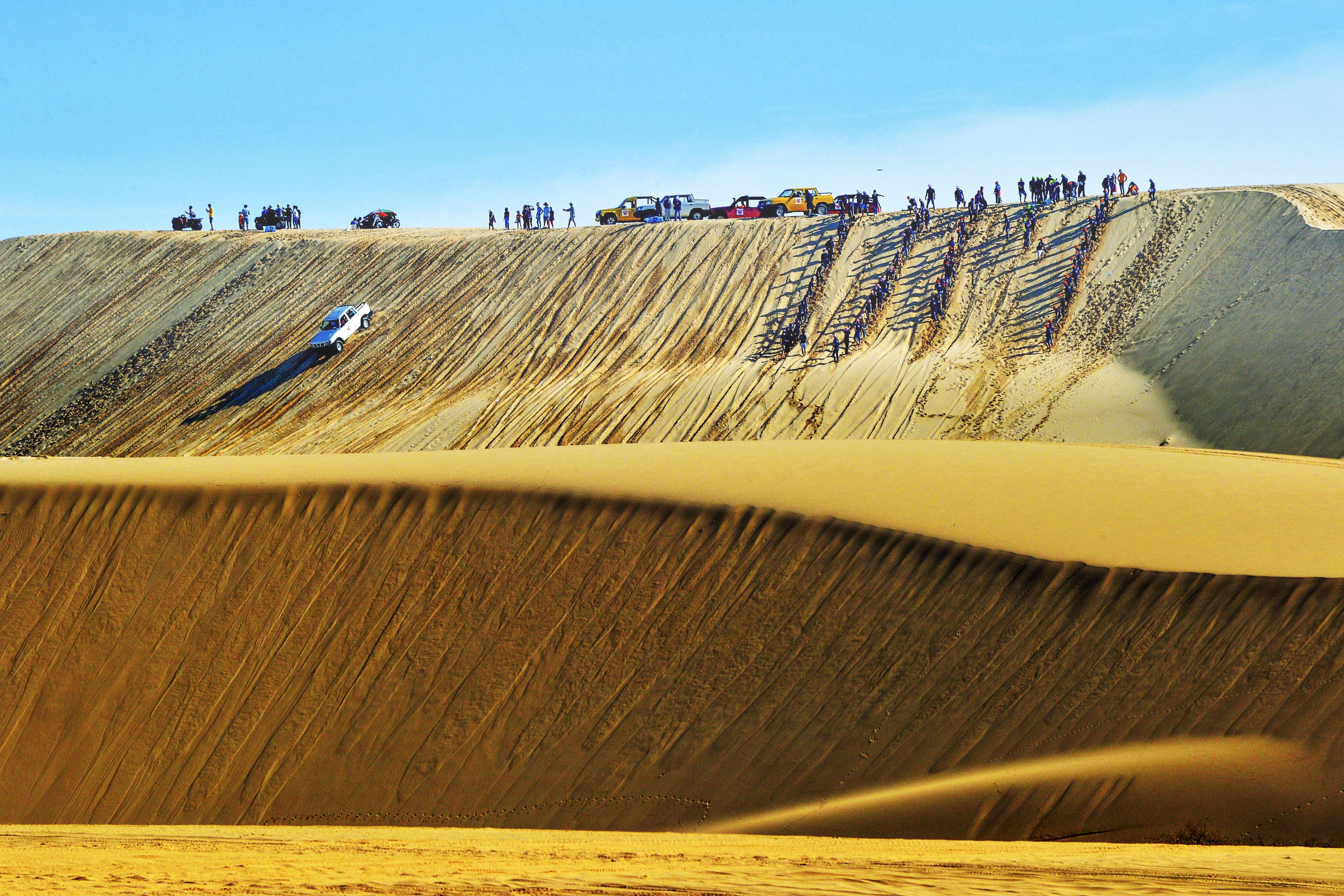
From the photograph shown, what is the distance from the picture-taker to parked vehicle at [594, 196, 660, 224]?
4369cm

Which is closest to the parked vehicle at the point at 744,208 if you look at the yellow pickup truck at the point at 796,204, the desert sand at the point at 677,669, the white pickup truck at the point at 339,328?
the yellow pickup truck at the point at 796,204

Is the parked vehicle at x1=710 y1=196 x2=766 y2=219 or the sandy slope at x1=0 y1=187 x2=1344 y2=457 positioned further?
the parked vehicle at x1=710 y1=196 x2=766 y2=219

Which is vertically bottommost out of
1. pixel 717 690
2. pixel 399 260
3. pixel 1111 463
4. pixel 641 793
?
pixel 641 793

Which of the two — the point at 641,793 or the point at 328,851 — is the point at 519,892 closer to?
the point at 328,851

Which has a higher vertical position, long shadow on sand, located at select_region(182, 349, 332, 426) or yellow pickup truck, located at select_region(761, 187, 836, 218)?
yellow pickup truck, located at select_region(761, 187, 836, 218)

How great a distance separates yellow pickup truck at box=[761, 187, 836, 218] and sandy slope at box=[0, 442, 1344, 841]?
27.0 m

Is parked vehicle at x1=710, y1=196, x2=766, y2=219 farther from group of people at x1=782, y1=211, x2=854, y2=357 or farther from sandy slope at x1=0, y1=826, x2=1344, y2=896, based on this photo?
sandy slope at x1=0, y1=826, x2=1344, y2=896

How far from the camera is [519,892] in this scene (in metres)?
6.48

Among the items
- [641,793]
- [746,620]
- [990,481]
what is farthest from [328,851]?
[990,481]

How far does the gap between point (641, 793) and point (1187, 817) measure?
4.93 metres

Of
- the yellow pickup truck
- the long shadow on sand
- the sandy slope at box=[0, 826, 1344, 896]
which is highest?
the yellow pickup truck

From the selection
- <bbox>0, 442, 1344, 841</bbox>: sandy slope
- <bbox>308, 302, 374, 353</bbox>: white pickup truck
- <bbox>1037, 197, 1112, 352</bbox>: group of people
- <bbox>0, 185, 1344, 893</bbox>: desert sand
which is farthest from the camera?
→ <bbox>308, 302, 374, 353</bbox>: white pickup truck

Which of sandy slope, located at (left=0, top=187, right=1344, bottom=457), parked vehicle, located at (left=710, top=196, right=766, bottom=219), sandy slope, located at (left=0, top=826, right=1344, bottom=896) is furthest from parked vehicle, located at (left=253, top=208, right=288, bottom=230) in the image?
sandy slope, located at (left=0, top=826, right=1344, bottom=896)

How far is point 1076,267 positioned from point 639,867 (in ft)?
99.9
